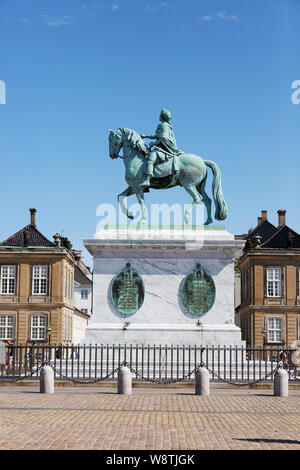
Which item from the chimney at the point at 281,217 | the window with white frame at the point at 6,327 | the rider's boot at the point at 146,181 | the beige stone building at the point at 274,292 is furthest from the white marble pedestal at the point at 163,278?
the chimney at the point at 281,217

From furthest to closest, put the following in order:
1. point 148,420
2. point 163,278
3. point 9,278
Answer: point 9,278
point 163,278
point 148,420

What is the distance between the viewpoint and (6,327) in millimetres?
59219

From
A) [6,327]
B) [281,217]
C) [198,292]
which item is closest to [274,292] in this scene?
[281,217]

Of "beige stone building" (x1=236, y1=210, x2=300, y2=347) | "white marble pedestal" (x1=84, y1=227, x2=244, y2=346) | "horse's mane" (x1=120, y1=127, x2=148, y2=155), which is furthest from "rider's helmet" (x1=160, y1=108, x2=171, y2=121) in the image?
"beige stone building" (x1=236, y1=210, x2=300, y2=347)

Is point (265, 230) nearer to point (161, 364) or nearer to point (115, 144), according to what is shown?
point (115, 144)

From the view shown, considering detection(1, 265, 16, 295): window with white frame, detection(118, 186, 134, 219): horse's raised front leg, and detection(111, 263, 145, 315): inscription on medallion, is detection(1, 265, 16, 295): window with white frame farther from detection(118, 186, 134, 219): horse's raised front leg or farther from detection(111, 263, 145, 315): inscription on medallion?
detection(111, 263, 145, 315): inscription on medallion

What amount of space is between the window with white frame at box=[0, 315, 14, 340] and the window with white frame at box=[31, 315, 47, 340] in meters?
1.67

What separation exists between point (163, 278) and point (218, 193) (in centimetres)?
351

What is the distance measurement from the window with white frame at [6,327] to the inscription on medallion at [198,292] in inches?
1504

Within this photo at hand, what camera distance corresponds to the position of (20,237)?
60.4m

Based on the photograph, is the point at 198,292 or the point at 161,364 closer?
the point at 161,364

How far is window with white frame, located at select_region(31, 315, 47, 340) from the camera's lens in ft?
193

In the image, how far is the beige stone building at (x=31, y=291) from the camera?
58375mm

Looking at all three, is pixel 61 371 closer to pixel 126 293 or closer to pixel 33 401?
pixel 126 293
